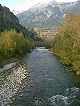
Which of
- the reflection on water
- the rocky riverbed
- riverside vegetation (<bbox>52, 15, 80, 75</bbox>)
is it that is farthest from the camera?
riverside vegetation (<bbox>52, 15, 80, 75</bbox>)

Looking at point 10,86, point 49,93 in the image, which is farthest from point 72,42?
point 49,93

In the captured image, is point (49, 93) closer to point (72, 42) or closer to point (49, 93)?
point (49, 93)

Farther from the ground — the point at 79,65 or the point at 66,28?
the point at 66,28

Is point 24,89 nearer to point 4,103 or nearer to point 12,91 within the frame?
point 12,91

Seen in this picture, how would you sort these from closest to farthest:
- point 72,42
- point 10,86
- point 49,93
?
1. point 49,93
2. point 10,86
3. point 72,42

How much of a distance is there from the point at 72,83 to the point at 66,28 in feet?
142

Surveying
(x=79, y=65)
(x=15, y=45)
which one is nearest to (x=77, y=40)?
(x=79, y=65)

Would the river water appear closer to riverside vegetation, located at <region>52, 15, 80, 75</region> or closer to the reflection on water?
the reflection on water

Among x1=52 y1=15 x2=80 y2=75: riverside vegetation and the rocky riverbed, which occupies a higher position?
x1=52 y1=15 x2=80 y2=75: riverside vegetation

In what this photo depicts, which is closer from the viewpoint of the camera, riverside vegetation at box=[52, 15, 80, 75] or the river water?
the river water

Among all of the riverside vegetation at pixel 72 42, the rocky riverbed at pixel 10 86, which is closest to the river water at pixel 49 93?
the rocky riverbed at pixel 10 86

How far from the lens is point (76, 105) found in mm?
45906

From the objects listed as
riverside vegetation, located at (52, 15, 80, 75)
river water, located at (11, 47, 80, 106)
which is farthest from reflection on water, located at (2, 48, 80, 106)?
riverside vegetation, located at (52, 15, 80, 75)

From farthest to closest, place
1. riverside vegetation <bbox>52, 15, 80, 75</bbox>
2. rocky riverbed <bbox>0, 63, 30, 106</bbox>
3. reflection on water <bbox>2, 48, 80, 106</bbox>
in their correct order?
riverside vegetation <bbox>52, 15, 80, 75</bbox> → rocky riverbed <bbox>0, 63, 30, 106</bbox> → reflection on water <bbox>2, 48, 80, 106</bbox>
